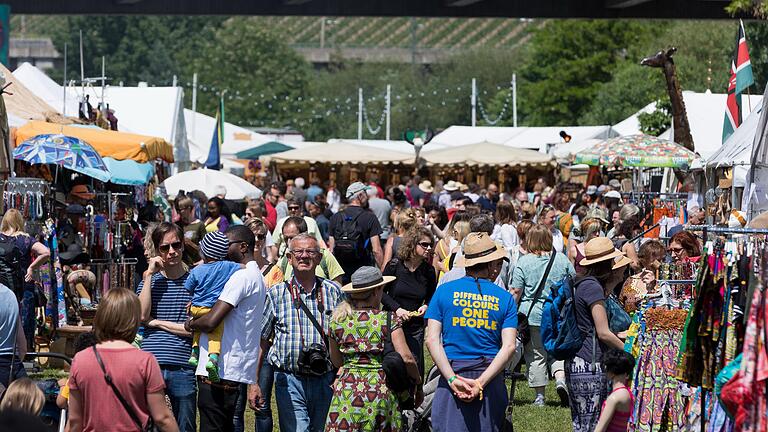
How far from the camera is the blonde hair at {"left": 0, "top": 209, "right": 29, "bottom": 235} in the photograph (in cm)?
1205

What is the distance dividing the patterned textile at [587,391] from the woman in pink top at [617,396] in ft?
1.75

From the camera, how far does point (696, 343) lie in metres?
6.46

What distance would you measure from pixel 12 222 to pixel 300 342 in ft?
17.3

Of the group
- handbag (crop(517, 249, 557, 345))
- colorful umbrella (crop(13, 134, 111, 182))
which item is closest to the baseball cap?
colorful umbrella (crop(13, 134, 111, 182))

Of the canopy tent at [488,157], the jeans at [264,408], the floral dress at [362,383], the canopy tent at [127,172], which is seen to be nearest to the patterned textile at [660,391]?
the floral dress at [362,383]

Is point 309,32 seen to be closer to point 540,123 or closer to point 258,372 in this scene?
point 540,123

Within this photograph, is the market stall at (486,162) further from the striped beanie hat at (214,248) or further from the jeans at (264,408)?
the striped beanie hat at (214,248)

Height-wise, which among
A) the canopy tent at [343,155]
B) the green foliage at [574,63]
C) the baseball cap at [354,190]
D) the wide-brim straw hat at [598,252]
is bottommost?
the wide-brim straw hat at [598,252]

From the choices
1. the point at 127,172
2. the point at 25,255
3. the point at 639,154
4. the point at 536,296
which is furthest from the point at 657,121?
the point at 25,255

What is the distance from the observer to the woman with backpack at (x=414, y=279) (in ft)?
34.0

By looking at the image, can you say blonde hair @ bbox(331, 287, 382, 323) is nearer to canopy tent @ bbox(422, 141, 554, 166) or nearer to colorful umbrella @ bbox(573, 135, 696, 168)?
colorful umbrella @ bbox(573, 135, 696, 168)

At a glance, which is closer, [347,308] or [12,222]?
[347,308]

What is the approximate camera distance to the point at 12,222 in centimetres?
1205

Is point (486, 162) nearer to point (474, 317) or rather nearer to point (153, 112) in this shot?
point (153, 112)
